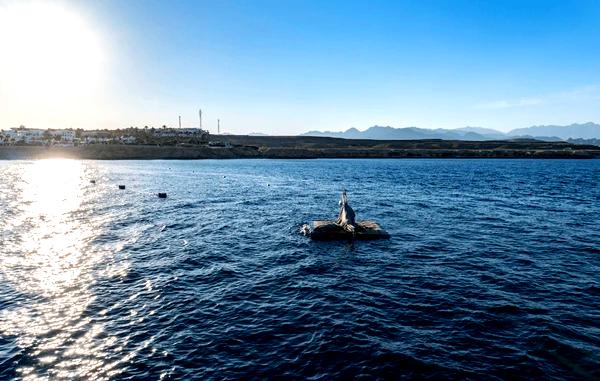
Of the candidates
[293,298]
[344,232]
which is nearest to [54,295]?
[293,298]

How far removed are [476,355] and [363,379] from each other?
242 inches

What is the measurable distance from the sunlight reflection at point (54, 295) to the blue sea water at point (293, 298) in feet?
0.40

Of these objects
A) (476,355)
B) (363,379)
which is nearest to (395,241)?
(476,355)

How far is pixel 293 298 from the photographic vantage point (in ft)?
85.3

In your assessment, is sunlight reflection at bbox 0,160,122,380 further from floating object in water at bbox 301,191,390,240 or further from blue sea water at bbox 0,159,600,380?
floating object in water at bbox 301,191,390,240

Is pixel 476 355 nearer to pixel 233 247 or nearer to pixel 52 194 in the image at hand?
pixel 233 247

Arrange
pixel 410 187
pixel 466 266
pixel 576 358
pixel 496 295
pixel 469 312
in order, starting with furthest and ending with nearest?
pixel 410 187 → pixel 466 266 → pixel 496 295 → pixel 469 312 → pixel 576 358

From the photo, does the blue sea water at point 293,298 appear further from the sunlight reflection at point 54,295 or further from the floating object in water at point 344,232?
the floating object in water at point 344,232

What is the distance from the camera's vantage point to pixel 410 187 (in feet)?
290

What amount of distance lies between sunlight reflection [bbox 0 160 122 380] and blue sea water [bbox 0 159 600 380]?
121 millimetres

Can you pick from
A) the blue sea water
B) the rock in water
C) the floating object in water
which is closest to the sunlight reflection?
the blue sea water

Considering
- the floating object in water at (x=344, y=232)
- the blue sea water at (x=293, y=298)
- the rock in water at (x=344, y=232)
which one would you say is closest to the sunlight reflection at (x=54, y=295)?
the blue sea water at (x=293, y=298)

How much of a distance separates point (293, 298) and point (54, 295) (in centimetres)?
1635

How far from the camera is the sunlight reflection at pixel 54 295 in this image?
18.4m
